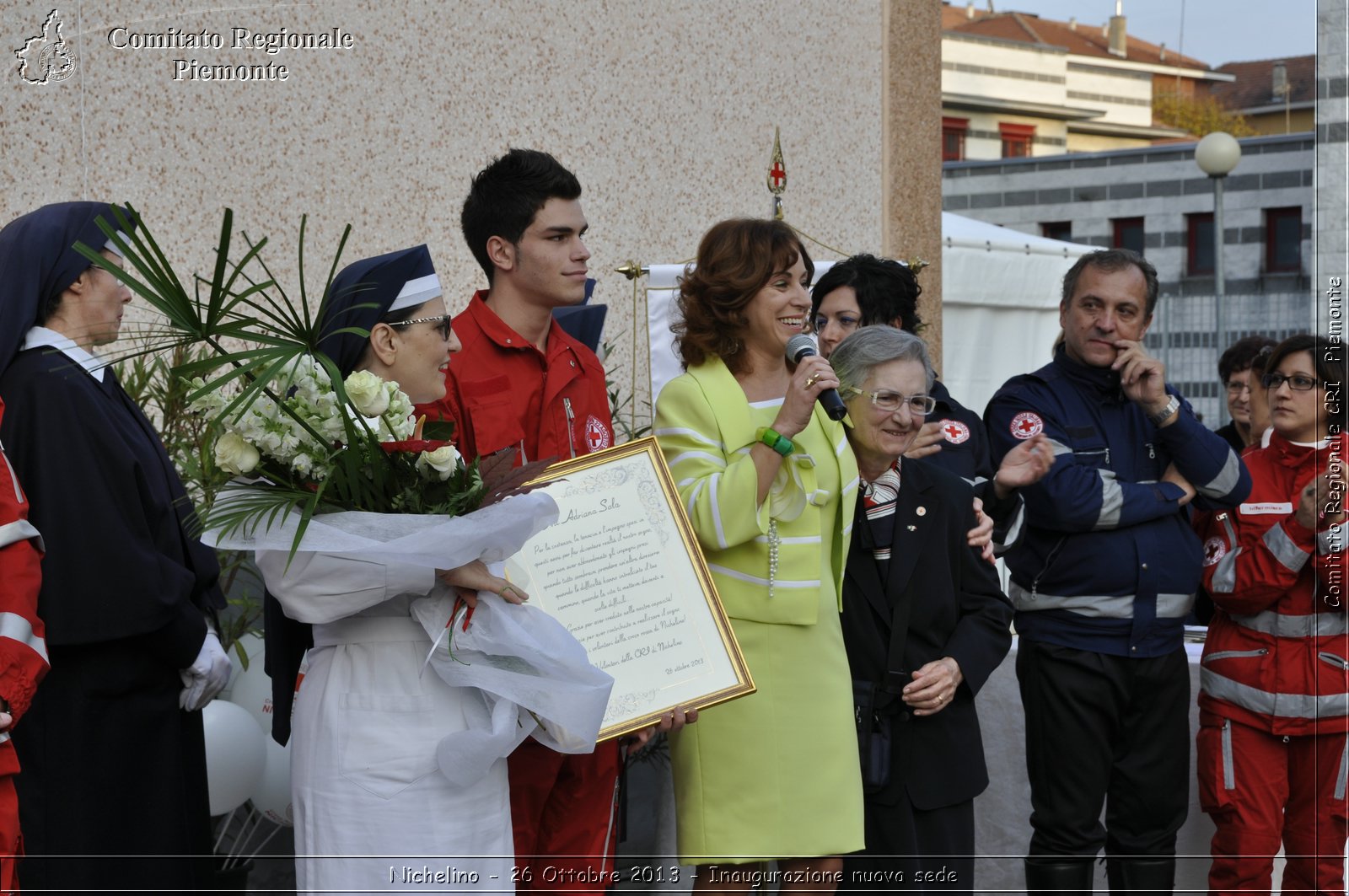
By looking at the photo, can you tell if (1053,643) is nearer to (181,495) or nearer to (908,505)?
(908,505)

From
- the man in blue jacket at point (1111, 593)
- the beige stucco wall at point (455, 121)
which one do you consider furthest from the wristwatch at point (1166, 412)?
the beige stucco wall at point (455, 121)

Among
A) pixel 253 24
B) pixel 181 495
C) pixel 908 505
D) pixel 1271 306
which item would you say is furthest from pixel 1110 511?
pixel 1271 306

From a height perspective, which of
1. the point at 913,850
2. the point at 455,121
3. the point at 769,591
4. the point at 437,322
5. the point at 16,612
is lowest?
the point at 913,850

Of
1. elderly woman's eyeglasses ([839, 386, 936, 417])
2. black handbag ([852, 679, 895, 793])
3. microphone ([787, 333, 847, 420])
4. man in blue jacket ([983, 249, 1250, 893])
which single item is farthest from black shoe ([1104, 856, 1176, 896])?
microphone ([787, 333, 847, 420])

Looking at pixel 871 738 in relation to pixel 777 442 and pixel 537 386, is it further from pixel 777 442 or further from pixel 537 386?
pixel 537 386

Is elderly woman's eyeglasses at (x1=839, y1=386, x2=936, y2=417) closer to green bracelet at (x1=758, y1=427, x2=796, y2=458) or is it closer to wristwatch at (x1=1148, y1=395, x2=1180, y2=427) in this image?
green bracelet at (x1=758, y1=427, x2=796, y2=458)

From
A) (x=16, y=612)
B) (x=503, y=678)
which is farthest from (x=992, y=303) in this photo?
(x=16, y=612)

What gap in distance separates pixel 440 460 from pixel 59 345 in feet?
4.24

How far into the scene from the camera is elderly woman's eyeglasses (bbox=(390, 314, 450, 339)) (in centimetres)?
348

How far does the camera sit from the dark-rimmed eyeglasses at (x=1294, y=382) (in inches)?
189

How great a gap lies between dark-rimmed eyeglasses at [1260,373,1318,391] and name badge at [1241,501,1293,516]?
0.38m

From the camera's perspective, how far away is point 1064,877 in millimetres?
4551

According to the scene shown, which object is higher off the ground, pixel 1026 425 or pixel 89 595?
pixel 1026 425

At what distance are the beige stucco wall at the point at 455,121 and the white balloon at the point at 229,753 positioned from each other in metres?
1.81
